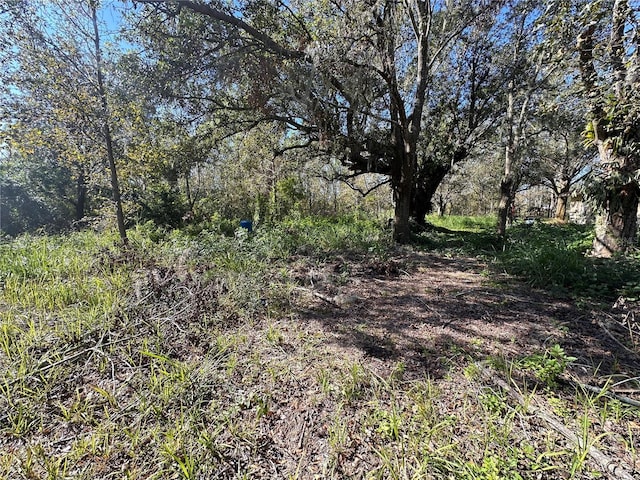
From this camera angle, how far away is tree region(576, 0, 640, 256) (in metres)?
2.55

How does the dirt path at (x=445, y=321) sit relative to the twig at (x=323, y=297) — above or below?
below

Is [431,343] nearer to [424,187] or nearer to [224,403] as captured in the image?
[224,403]

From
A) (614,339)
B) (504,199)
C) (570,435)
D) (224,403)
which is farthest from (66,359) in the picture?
(504,199)

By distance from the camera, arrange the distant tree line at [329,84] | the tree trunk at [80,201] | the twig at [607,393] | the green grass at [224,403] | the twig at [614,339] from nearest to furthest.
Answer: the green grass at [224,403] < the twig at [607,393] < the twig at [614,339] < the distant tree line at [329,84] < the tree trunk at [80,201]

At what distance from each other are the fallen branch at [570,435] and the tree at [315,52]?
422 centimetres

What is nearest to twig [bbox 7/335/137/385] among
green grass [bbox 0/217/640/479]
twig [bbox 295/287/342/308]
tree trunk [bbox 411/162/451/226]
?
green grass [bbox 0/217/640/479]

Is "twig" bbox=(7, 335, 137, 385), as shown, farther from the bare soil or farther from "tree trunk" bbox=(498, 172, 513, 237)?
"tree trunk" bbox=(498, 172, 513, 237)

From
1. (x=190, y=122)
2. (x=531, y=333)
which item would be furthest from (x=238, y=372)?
(x=190, y=122)

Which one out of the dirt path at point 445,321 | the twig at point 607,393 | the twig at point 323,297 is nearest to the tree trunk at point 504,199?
the dirt path at point 445,321

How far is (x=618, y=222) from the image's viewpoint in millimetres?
3771

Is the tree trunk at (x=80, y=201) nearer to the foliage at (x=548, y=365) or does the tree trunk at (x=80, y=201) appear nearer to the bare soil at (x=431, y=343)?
the bare soil at (x=431, y=343)

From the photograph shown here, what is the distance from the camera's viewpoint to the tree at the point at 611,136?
2.55 m

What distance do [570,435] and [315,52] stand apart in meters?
4.56

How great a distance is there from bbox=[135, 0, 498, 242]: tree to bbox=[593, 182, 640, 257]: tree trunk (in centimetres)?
300
